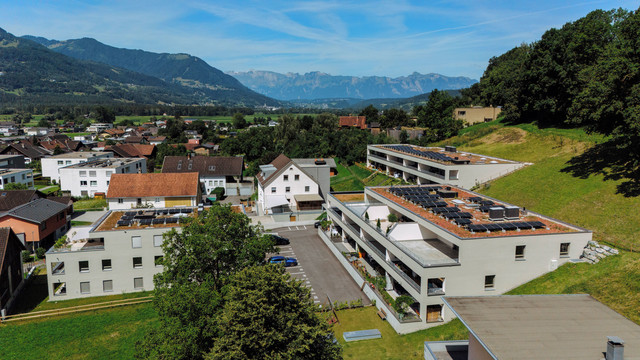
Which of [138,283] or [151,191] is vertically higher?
[151,191]

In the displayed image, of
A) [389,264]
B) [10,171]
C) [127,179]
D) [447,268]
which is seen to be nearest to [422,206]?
[389,264]

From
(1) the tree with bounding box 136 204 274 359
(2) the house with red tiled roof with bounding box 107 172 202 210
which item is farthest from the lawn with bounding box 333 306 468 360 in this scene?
(2) the house with red tiled roof with bounding box 107 172 202 210

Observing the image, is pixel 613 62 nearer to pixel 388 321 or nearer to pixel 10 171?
pixel 388 321

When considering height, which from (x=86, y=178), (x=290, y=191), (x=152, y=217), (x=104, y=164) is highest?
(x=104, y=164)

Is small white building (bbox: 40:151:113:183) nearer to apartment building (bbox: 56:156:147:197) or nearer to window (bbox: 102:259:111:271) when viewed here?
apartment building (bbox: 56:156:147:197)

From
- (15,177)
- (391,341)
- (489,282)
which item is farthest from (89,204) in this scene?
(489,282)

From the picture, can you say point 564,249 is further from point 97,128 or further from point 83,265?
point 97,128
